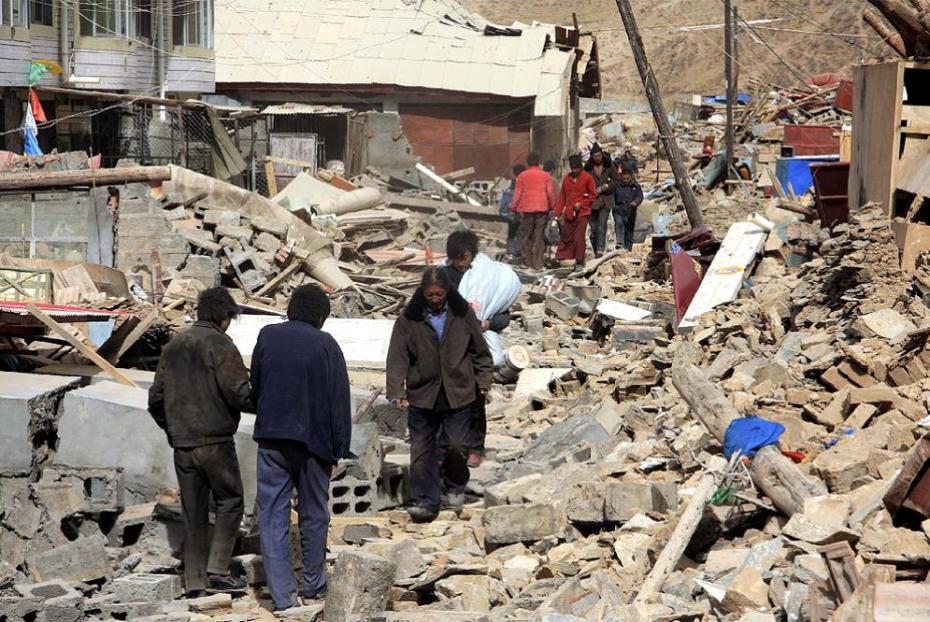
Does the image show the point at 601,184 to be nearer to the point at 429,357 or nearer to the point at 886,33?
the point at 886,33

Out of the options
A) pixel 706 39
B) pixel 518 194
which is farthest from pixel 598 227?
pixel 706 39

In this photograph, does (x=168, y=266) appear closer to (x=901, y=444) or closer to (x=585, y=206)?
(x=585, y=206)

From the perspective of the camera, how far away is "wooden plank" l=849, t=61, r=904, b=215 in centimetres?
1277

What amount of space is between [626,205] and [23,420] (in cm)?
1311

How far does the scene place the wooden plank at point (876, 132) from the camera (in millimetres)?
12773

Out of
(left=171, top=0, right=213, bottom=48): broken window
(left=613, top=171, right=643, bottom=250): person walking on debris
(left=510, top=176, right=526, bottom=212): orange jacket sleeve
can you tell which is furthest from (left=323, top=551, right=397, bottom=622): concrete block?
(left=171, top=0, right=213, bottom=48): broken window

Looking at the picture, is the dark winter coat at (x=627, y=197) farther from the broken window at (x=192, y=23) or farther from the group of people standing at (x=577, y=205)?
the broken window at (x=192, y=23)

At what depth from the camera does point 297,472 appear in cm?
691

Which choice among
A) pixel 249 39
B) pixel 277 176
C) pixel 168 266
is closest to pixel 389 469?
pixel 168 266

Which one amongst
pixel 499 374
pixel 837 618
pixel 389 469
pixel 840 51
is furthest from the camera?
pixel 840 51

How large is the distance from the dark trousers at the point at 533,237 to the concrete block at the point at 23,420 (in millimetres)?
12026

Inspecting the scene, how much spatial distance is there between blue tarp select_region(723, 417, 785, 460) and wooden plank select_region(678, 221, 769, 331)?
5.49 meters

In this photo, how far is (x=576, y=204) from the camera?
19016mm

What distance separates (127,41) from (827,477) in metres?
22.9
